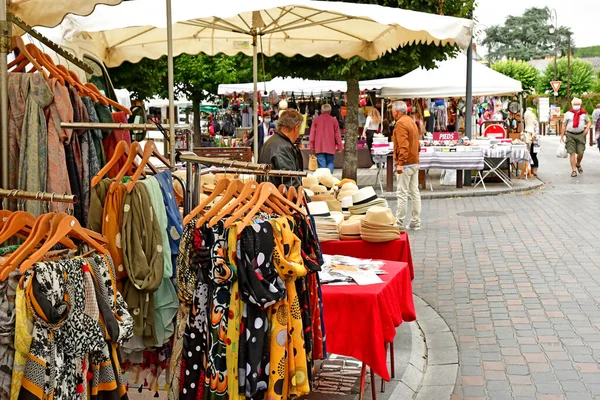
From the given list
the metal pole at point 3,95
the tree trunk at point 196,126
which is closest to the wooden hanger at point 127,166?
the metal pole at point 3,95

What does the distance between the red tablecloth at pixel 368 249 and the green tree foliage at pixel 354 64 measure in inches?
357

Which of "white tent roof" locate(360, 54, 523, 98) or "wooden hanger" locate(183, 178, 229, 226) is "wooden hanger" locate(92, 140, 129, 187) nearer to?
"wooden hanger" locate(183, 178, 229, 226)

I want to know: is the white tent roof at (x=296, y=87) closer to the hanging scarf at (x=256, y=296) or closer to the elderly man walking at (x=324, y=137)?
the elderly man walking at (x=324, y=137)

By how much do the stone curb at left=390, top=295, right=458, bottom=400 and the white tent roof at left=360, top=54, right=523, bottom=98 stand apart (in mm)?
12638

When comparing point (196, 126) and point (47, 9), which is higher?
point (47, 9)

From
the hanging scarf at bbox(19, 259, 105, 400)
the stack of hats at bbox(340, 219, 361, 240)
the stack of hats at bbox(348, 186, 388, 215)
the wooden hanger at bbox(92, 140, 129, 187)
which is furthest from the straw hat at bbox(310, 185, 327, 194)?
the hanging scarf at bbox(19, 259, 105, 400)

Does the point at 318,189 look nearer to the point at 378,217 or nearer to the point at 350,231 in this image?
the point at 350,231

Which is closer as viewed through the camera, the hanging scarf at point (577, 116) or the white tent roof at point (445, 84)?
the hanging scarf at point (577, 116)

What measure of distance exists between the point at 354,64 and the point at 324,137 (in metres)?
2.48

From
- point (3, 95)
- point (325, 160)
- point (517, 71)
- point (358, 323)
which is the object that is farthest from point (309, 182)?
point (517, 71)

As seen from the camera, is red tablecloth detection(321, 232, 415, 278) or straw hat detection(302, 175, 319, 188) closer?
red tablecloth detection(321, 232, 415, 278)

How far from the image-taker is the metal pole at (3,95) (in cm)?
339

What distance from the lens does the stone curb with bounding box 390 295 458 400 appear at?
5.27 m

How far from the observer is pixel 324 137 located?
57.8ft
